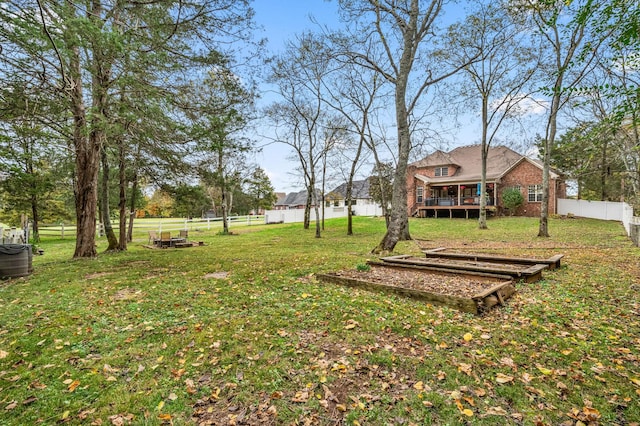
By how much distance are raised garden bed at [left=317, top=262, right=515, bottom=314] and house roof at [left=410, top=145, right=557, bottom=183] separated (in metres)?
21.7

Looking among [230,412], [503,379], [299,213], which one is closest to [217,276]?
[230,412]

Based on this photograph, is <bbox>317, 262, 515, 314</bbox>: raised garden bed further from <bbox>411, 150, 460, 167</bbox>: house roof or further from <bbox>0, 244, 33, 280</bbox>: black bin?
<bbox>411, 150, 460, 167</bbox>: house roof

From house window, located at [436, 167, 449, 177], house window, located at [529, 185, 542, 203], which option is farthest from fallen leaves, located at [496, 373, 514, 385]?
house window, located at [436, 167, 449, 177]

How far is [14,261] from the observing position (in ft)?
24.8

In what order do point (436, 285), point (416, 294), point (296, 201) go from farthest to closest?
point (296, 201) < point (436, 285) < point (416, 294)

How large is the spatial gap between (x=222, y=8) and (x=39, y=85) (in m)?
3.84

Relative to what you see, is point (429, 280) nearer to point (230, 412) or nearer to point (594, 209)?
point (230, 412)

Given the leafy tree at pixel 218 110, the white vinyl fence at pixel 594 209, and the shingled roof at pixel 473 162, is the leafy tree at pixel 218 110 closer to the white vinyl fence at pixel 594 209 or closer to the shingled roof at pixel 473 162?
the shingled roof at pixel 473 162

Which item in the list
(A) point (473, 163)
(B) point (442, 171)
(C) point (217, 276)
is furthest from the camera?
(B) point (442, 171)

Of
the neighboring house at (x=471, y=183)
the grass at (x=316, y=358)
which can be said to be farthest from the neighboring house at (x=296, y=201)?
the grass at (x=316, y=358)

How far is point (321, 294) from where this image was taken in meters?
5.50

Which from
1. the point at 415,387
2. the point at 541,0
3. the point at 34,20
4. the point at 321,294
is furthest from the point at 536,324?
the point at 34,20

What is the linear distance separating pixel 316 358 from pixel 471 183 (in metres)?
28.1

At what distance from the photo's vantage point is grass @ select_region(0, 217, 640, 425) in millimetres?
2551
